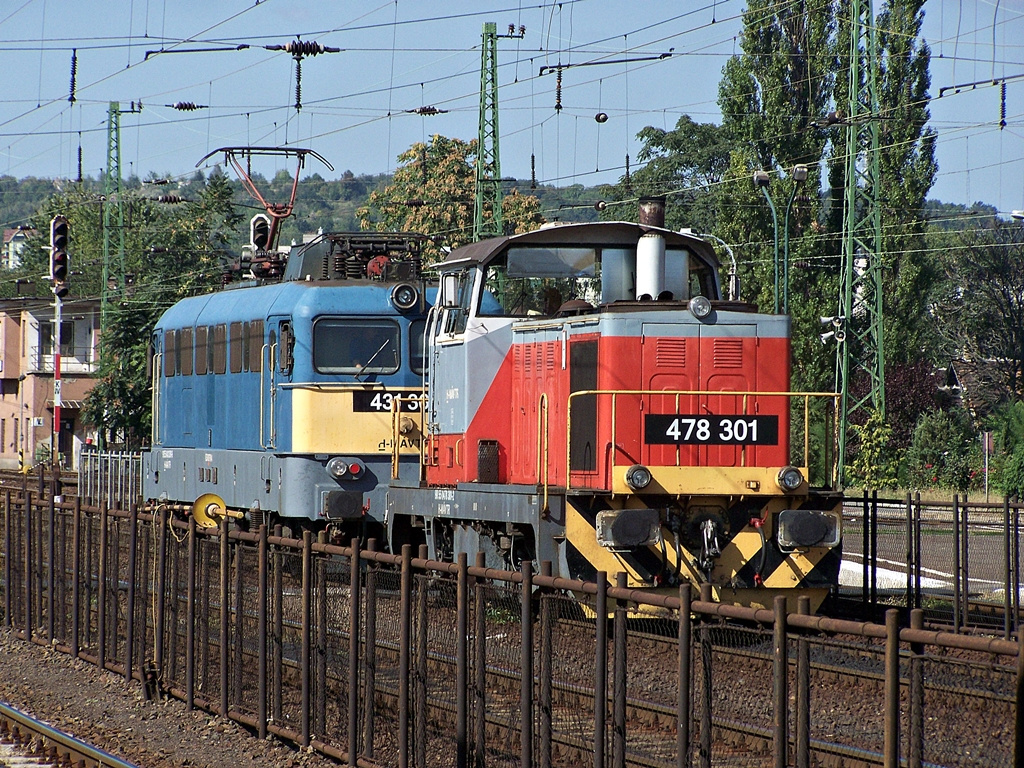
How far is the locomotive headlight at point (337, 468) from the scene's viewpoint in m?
17.2

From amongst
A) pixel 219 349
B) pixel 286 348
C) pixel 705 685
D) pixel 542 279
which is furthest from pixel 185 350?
pixel 705 685

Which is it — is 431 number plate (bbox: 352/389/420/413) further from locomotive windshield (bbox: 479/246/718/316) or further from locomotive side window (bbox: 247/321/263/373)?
locomotive windshield (bbox: 479/246/718/316)

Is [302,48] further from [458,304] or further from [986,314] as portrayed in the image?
[986,314]

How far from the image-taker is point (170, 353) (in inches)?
897

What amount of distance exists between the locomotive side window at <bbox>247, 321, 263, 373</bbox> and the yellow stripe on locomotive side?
1.34 m

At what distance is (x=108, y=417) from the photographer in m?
44.7

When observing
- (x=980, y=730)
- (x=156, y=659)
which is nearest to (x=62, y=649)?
(x=156, y=659)

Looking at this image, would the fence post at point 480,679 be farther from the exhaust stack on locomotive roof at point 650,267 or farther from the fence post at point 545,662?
the exhaust stack on locomotive roof at point 650,267

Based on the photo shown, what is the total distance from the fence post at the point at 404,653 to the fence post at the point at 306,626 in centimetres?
112

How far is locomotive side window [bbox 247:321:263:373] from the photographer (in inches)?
728

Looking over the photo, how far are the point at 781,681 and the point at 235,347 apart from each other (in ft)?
48.4

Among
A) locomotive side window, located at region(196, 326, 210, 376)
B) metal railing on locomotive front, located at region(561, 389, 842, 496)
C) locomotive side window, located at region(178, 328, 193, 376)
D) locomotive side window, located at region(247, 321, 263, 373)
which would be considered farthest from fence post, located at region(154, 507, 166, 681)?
locomotive side window, located at region(178, 328, 193, 376)

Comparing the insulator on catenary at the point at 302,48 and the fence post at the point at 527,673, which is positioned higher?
the insulator on catenary at the point at 302,48

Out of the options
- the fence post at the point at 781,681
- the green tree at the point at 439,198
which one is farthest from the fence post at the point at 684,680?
the green tree at the point at 439,198
